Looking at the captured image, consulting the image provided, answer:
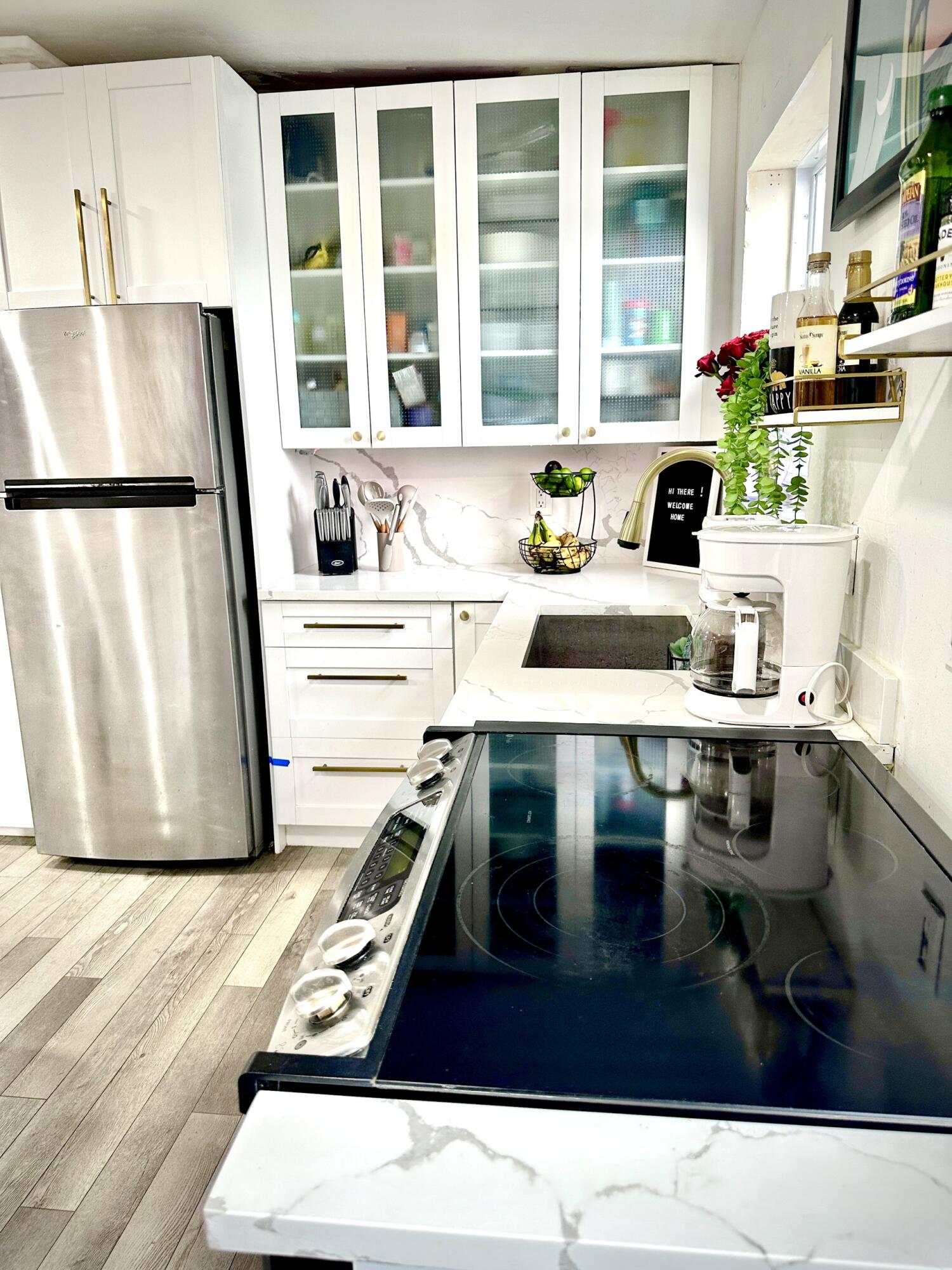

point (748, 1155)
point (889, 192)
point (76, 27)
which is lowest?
point (748, 1155)

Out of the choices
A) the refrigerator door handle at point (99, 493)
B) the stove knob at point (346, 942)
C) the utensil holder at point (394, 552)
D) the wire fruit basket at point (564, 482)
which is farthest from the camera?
the utensil holder at point (394, 552)

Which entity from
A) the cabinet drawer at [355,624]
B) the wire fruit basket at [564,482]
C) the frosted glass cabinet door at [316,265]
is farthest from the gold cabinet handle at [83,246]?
the wire fruit basket at [564,482]

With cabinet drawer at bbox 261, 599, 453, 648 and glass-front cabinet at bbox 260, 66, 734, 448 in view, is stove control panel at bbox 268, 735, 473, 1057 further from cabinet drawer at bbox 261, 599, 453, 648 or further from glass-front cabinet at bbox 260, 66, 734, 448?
glass-front cabinet at bbox 260, 66, 734, 448

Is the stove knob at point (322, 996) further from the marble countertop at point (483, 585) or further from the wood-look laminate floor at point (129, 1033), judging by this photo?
the marble countertop at point (483, 585)

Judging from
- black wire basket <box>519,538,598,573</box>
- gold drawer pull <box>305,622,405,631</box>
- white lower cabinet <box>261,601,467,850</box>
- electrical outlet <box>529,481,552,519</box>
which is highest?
electrical outlet <box>529,481,552,519</box>

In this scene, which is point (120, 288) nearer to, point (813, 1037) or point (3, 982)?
point (3, 982)

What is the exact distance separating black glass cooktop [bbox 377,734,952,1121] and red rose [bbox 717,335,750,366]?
3.70 feet

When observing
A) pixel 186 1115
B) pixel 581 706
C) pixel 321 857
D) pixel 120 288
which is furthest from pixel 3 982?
pixel 120 288

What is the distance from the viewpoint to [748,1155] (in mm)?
583

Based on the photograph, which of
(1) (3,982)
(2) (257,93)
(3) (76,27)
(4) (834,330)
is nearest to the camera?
(4) (834,330)

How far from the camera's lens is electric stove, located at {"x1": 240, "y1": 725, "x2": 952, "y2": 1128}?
2.15 ft

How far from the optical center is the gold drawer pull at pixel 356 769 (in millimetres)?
2939

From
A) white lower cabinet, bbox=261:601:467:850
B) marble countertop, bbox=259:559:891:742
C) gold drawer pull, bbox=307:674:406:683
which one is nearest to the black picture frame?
marble countertop, bbox=259:559:891:742

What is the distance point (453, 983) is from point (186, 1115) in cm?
141
